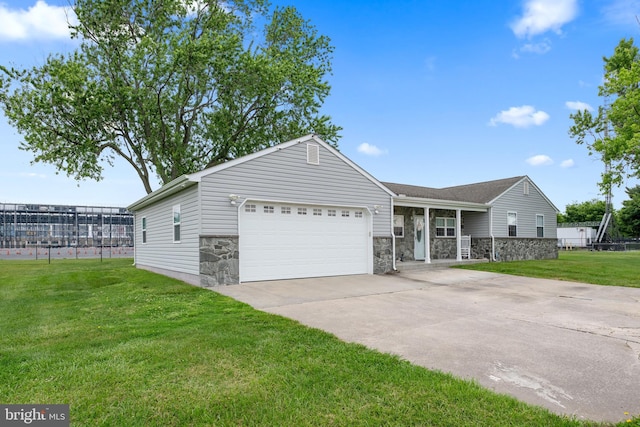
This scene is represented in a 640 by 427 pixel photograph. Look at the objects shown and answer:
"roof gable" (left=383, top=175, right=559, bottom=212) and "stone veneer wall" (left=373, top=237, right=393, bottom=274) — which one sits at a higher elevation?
"roof gable" (left=383, top=175, right=559, bottom=212)

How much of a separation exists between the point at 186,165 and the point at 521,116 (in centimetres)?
1880

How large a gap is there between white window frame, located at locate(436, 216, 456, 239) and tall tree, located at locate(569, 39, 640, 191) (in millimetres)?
7838

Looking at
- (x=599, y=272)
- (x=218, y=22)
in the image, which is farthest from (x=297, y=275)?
(x=218, y=22)

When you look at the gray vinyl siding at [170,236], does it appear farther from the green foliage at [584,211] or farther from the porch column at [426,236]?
the green foliage at [584,211]

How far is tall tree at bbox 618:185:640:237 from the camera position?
134 ft

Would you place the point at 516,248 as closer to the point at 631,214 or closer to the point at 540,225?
the point at 540,225

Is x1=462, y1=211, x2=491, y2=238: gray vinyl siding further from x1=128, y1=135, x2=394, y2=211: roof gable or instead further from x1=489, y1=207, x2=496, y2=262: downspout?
x1=128, y1=135, x2=394, y2=211: roof gable

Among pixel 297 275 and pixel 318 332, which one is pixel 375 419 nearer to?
pixel 318 332

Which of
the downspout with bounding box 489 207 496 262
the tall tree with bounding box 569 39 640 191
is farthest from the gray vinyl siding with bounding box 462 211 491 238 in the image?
the tall tree with bounding box 569 39 640 191

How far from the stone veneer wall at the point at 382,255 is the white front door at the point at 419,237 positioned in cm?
344

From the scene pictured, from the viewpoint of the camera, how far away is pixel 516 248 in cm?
1902

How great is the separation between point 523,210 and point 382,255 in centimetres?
1063

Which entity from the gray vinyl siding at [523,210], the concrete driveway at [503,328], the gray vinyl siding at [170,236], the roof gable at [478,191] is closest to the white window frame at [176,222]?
the gray vinyl siding at [170,236]

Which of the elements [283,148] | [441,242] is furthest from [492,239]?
[283,148]
